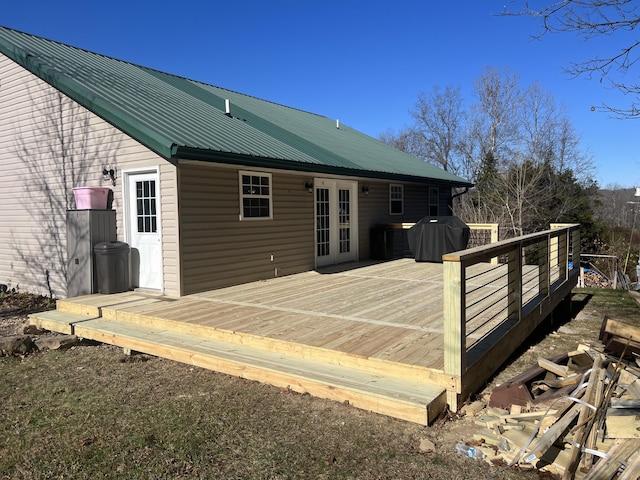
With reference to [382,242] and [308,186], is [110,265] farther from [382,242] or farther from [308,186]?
[382,242]

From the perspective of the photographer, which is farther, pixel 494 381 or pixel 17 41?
pixel 17 41

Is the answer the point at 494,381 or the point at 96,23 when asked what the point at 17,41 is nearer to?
the point at 96,23

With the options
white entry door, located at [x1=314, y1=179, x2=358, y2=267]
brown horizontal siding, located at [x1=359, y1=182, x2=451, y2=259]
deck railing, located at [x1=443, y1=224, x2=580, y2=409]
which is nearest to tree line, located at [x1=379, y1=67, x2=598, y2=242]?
brown horizontal siding, located at [x1=359, y1=182, x2=451, y2=259]

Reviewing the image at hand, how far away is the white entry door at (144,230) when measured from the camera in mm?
7109

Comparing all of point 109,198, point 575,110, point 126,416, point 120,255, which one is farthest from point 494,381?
point 575,110

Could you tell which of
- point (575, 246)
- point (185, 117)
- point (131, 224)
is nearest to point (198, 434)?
point (131, 224)

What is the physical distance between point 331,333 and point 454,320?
1.58m

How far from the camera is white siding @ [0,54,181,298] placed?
7.27m

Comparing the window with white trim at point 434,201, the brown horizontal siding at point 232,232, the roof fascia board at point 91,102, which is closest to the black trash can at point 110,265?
the brown horizontal siding at point 232,232

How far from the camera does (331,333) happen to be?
15.2 ft

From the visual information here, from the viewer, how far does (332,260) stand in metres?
10.7

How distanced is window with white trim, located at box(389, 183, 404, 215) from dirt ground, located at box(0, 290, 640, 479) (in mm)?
8670

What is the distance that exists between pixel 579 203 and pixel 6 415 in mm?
21348

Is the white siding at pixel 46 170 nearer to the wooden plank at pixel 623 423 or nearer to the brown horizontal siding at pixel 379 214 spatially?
the wooden plank at pixel 623 423
